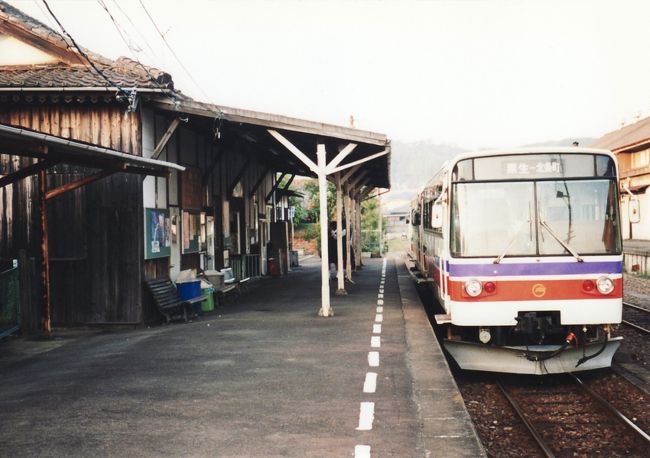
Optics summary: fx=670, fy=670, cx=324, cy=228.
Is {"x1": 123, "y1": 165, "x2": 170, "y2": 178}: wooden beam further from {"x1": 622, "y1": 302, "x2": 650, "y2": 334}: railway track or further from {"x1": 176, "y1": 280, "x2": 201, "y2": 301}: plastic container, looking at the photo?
{"x1": 622, "y1": 302, "x2": 650, "y2": 334}: railway track

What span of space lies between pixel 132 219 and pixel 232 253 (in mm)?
7426

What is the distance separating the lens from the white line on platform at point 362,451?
4902mm

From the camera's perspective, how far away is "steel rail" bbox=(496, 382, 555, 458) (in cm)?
606

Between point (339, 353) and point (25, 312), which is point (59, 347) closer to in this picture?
point (25, 312)

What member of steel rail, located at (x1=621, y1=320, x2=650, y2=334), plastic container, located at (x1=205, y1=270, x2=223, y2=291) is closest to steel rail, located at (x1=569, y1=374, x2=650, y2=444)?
steel rail, located at (x1=621, y1=320, x2=650, y2=334)

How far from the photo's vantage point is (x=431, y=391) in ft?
22.3

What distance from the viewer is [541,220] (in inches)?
332

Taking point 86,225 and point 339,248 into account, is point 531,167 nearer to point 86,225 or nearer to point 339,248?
point 86,225

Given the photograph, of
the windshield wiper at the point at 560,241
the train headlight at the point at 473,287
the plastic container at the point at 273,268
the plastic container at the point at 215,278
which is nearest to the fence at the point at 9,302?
the plastic container at the point at 215,278

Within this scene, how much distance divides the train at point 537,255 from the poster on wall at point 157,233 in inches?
256

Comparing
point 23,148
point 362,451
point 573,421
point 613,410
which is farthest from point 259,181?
point 362,451

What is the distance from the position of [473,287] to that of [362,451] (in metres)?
3.86

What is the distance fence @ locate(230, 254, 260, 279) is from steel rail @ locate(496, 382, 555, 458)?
483 inches

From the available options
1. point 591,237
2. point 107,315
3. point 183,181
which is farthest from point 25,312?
point 591,237
